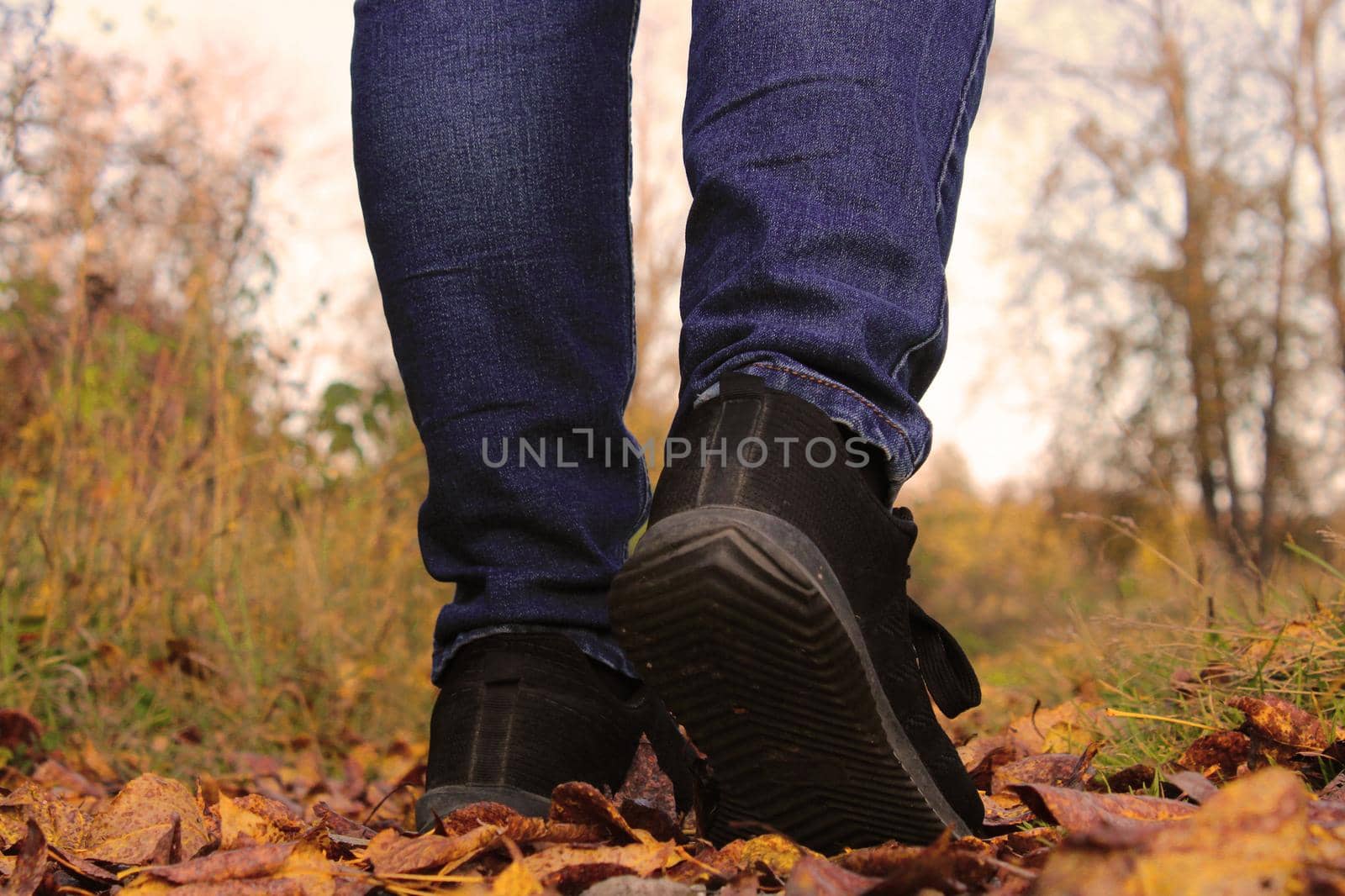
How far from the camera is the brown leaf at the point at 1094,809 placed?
0.93 meters

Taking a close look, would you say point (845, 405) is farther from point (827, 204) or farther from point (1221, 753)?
point (1221, 753)

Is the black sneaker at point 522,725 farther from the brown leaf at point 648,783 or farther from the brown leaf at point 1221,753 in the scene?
the brown leaf at point 1221,753

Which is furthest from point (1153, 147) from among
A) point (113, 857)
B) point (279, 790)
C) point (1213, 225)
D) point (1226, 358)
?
point (113, 857)

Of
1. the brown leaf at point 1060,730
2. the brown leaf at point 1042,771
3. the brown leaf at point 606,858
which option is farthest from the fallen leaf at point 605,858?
the brown leaf at point 1060,730

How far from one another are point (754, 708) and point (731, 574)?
0.13 m

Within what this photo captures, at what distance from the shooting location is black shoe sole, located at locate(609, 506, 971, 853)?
909mm

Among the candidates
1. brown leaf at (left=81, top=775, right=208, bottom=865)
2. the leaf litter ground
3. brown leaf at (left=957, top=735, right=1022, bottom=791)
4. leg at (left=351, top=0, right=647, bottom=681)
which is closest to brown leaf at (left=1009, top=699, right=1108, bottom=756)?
brown leaf at (left=957, top=735, right=1022, bottom=791)

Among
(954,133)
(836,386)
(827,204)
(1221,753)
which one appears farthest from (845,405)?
(1221,753)

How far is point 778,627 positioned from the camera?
35.9 inches

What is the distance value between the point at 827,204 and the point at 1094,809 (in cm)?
57

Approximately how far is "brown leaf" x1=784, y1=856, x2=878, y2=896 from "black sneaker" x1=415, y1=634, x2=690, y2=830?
0.46 meters

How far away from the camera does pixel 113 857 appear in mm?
1084

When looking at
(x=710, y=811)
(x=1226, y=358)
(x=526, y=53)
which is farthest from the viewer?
(x=1226, y=358)

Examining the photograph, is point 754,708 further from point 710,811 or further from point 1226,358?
point 1226,358
